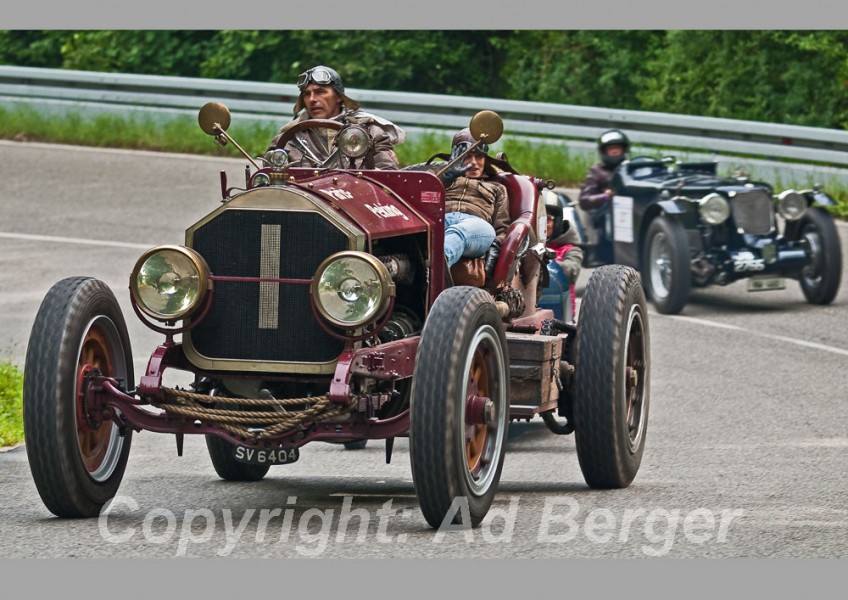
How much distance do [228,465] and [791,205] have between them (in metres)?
8.25

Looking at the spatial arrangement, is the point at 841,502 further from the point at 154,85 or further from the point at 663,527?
the point at 154,85

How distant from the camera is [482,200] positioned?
9281 millimetres

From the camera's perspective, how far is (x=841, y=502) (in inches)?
333

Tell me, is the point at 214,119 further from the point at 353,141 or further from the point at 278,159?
the point at 353,141

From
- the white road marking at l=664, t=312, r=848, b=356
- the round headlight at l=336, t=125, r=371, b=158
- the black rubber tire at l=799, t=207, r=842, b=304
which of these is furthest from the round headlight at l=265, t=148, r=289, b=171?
the black rubber tire at l=799, t=207, r=842, b=304

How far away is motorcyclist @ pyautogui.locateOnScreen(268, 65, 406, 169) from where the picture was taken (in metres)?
9.12

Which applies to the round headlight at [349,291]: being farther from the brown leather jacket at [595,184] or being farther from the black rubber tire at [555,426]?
the brown leather jacket at [595,184]

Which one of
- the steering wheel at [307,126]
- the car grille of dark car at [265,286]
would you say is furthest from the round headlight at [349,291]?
the steering wheel at [307,126]

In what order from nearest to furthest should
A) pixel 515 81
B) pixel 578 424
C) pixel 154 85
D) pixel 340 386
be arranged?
pixel 340 386 → pixel 578 424 → pixel 154 85 → pixel 515 81

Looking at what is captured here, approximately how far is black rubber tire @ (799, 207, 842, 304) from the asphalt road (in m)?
0.19

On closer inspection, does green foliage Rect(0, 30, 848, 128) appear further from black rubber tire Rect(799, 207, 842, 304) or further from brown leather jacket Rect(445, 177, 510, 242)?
brown leather jacket Rect(445, 177, 510, 242)

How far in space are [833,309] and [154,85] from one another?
9.38m

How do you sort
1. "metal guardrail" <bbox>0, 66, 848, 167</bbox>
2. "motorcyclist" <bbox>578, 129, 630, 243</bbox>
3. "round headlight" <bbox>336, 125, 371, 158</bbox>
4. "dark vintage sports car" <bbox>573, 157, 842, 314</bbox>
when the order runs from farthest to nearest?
1. "metal guardrail" <bbox>0, 66, 848, 167</bbox>
2. "motorcyclist" <bbox>578, 129, 630, 243</bbox>
3. "dark vintage sports car" <bbox>573, 157, 842, 314</bbox>
4. "round headlight" <bbox>336, 125, 371, 158</bbox>

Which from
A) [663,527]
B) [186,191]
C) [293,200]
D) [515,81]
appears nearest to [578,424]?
[663,527]
